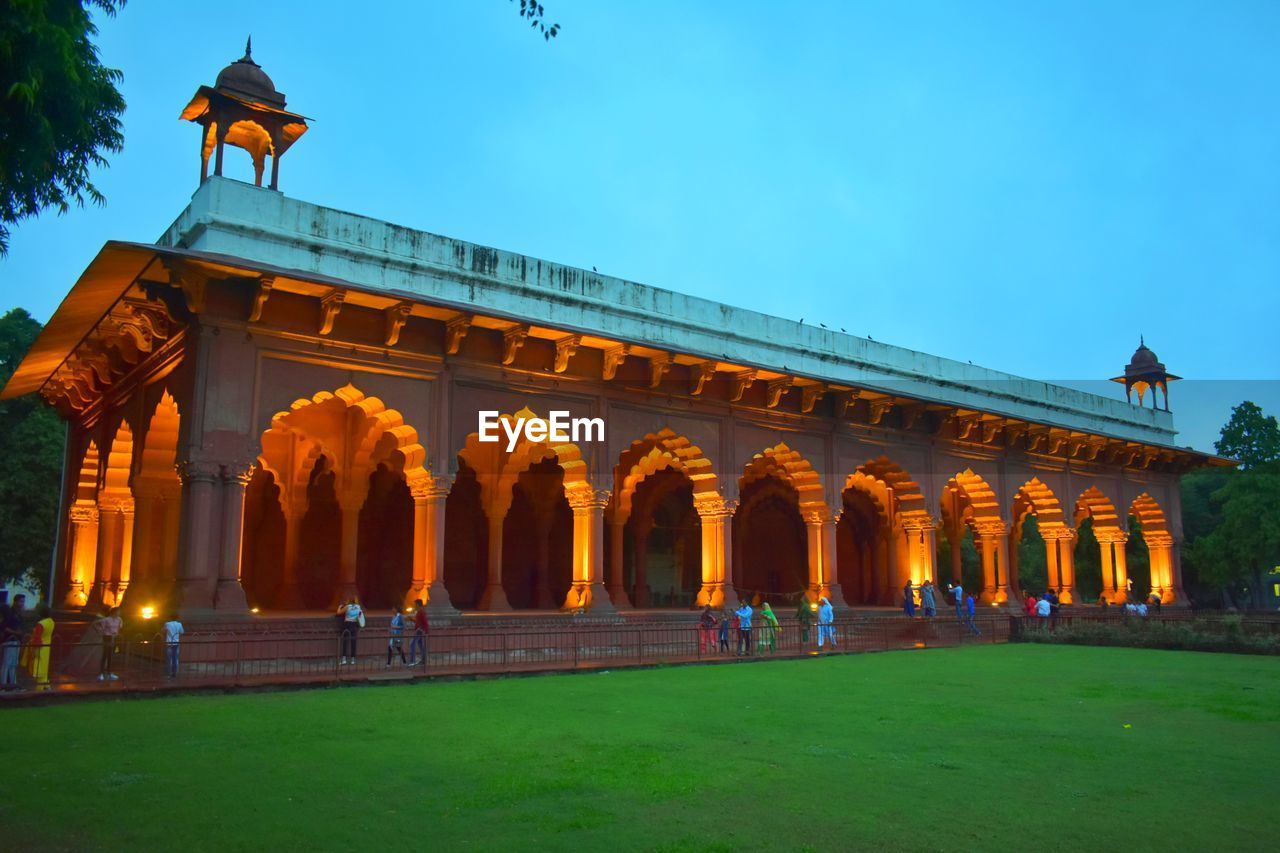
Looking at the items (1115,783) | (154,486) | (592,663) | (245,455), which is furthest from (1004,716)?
(154,486)

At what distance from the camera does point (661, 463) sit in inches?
872

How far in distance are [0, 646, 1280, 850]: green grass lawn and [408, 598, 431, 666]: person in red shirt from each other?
1967 mm

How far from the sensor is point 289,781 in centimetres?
617

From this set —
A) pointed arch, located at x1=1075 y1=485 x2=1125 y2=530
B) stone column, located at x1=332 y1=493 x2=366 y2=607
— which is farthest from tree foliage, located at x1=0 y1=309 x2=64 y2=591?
pointed arch, located at x1=1075 y1=485 x2=1125 y2=530

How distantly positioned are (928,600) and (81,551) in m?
18.0

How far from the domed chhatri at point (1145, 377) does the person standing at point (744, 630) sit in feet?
70.1

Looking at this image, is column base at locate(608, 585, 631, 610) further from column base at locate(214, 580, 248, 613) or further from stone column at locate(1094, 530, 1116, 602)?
stone column at locate(1094, 530, 1116, 602)

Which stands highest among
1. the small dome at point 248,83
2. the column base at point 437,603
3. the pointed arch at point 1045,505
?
the small dome at point 248,83

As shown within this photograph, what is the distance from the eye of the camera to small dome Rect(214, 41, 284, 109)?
15.4 meters

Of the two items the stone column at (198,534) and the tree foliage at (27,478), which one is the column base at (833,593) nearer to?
the stone column at (198,534)

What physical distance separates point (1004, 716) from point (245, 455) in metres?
10.2

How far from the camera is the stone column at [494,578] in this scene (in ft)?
59.5

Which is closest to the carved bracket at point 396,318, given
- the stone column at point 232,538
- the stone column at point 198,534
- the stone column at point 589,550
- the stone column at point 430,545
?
the stone column at point 430,545

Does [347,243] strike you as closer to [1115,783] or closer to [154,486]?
[154,486]
